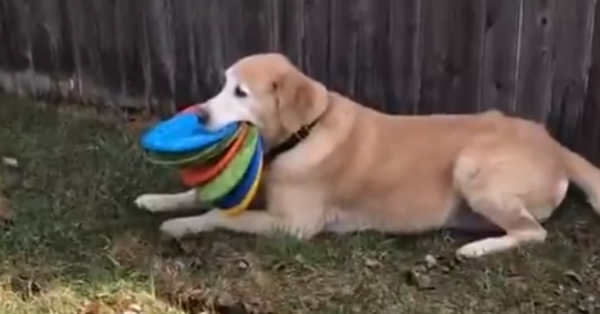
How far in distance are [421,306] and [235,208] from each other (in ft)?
2.67

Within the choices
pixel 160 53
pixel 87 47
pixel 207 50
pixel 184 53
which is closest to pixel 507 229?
pixel 207 50

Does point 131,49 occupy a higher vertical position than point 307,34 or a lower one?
lower

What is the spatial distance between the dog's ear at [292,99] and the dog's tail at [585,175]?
1108 mm

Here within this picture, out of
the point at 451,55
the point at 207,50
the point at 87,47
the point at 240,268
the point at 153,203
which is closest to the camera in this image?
the point at 240,268

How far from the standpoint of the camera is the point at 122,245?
13.9 feet

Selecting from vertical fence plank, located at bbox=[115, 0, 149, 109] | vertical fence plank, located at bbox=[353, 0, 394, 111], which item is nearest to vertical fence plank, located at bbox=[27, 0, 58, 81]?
vertical fence plank, located at bbox=[115, 0, 149, 109]

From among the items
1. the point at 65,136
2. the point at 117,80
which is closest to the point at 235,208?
the point at 65,136

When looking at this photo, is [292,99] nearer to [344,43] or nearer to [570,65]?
[344,43]

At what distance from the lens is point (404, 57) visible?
5129mm

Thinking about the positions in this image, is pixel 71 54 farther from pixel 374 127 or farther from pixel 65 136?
pixel 374 127

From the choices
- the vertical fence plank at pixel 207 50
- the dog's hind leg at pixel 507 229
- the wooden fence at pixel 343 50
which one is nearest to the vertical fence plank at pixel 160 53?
the wooden fence at pixel 343 50

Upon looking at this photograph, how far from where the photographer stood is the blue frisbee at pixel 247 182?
4180 millimetres

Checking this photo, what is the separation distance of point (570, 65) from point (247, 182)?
63.4 inches

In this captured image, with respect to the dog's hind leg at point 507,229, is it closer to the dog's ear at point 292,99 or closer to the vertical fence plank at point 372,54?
the dog's ear at point 292,99
